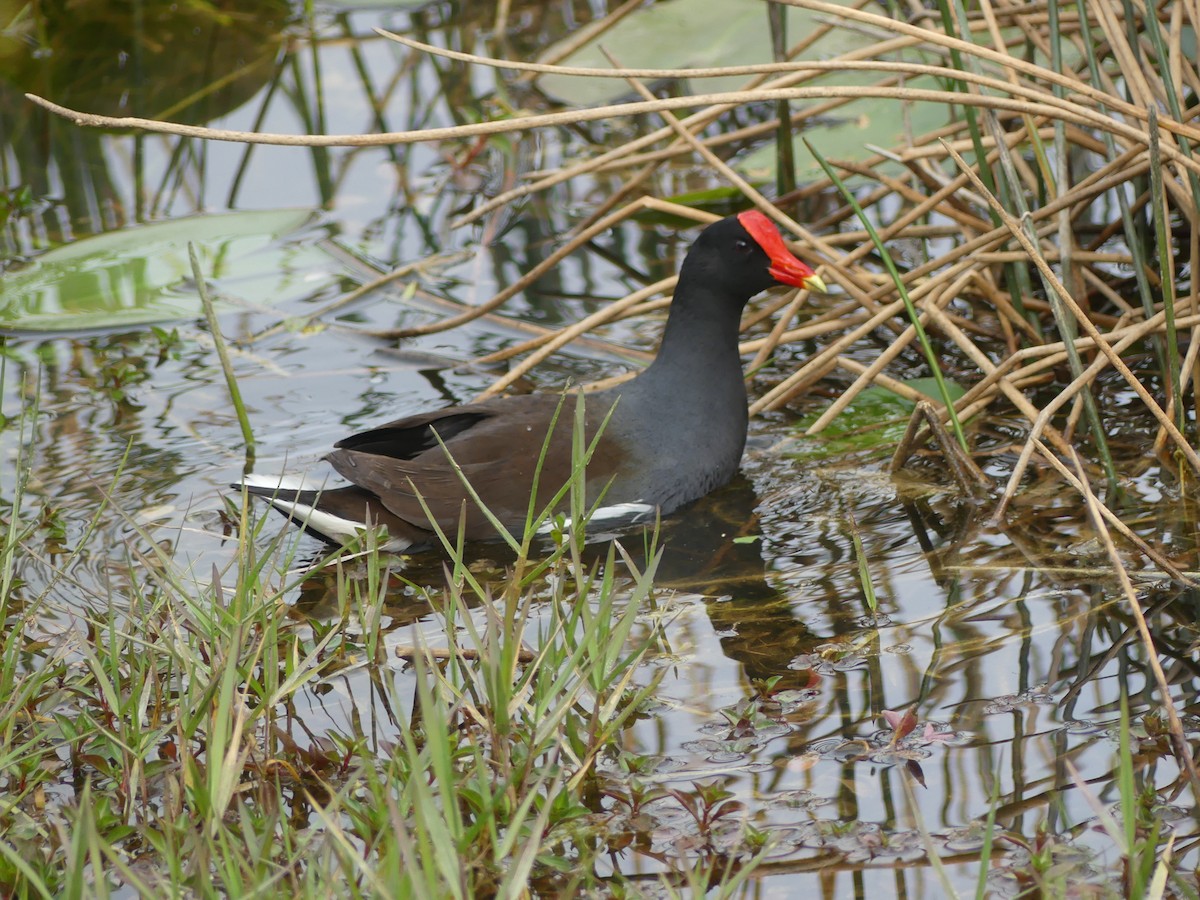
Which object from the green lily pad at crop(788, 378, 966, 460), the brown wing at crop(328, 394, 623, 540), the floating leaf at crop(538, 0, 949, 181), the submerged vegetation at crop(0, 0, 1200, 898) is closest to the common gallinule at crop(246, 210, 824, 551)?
the brown wing at crop(328, 394, 623, 540)

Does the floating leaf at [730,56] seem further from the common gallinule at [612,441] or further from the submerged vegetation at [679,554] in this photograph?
the common gallinule at [612,441]

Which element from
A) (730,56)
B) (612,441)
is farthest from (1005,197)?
(730,56)

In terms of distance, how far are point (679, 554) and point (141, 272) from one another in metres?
2.20

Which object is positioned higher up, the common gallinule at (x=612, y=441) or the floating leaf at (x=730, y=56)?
the floating leaf at (x=730, y=56)

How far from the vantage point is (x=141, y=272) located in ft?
14.8

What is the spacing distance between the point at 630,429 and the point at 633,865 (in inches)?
61.8

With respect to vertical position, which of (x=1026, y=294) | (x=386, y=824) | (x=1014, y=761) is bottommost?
(x=1014, y=761)

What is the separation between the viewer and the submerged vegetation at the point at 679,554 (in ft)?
6.35

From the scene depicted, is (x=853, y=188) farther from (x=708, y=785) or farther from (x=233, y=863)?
(x=233, y=863)

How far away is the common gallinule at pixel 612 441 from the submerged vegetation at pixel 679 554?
11cm

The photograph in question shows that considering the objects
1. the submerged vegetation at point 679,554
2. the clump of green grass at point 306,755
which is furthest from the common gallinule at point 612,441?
the clump of green grass at point 306,755

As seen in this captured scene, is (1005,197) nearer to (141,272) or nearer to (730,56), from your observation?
(730,56)

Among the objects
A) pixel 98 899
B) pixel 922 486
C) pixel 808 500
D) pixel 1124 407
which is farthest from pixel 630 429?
pixel 98 899

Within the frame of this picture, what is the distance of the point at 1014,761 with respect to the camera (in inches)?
84.1
